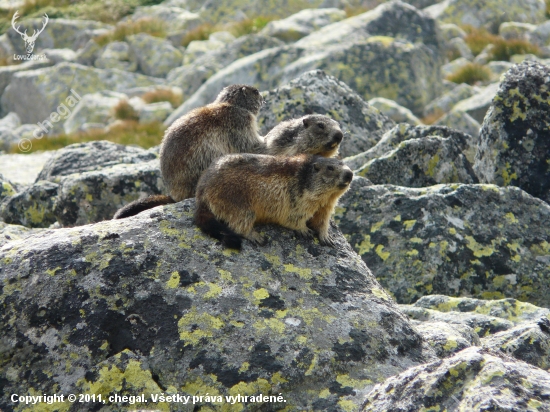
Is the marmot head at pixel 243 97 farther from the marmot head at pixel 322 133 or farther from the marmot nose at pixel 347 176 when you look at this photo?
the marmot nose at pixel 347 176

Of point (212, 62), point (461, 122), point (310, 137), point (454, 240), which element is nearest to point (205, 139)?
point (310, 137)

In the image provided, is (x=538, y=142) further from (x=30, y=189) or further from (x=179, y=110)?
(x=179, y=110)

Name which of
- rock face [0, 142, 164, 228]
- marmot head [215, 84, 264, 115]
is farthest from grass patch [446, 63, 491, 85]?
marmot head [215, 84, 264, 115]

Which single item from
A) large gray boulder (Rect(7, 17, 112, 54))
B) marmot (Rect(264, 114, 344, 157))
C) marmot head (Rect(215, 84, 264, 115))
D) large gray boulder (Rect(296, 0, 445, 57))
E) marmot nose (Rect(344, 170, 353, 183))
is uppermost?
marmot head (Rect(215, 84, 264, 115))

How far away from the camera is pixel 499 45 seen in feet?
108

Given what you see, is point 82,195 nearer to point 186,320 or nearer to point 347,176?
point 347,176

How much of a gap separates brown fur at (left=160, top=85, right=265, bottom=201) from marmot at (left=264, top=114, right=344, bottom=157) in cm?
39

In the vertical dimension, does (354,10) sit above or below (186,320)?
below

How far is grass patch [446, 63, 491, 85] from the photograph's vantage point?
3005cm

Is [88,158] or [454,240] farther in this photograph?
[88,158]

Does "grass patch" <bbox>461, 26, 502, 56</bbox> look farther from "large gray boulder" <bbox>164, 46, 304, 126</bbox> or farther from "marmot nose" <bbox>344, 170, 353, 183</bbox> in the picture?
"marmot nose" <bbox>344, 170, 353, 183</bbox>

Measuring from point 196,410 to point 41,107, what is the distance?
27069mm

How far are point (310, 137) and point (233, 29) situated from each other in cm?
3028

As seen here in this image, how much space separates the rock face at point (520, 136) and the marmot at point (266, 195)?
16.2ft
